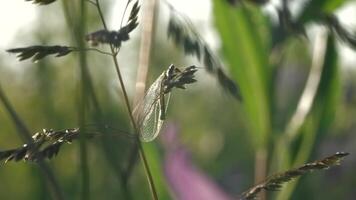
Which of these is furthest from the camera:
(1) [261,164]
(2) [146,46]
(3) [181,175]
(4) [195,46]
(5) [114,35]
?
(1) [261,164]

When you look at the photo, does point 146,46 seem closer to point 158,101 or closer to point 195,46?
point 195,46

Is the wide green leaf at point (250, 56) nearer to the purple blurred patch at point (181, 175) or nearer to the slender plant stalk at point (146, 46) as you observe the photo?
the purple blurred patch at point (181, 175)

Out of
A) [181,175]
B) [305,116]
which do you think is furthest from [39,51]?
[305,116]

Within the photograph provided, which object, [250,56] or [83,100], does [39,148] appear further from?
[250,56]

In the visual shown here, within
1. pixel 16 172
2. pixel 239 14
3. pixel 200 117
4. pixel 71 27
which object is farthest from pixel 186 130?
pixel 71 27

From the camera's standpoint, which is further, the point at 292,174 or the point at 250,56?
the point at 250,56

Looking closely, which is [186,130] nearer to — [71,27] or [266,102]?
[266,102]

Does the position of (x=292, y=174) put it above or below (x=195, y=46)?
below

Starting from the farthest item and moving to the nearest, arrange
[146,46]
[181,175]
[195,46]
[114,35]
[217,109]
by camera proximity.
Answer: [217,109] < [181,175] < [146,46] < [195,46] < [114,35]
